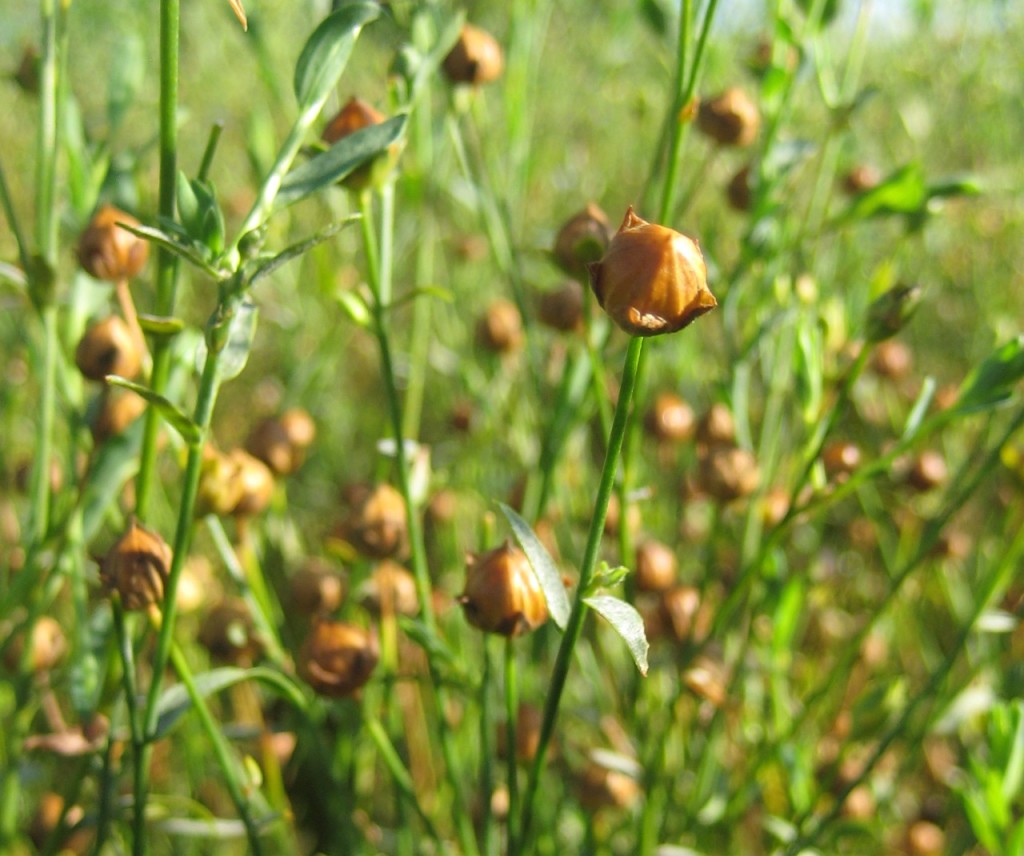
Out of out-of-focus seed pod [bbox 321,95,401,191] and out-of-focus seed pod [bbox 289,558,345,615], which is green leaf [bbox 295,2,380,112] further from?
out-of-focus seed pod [bbox 289,558,345,615]

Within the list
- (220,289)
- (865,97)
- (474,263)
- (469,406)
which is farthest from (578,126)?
(220,289)

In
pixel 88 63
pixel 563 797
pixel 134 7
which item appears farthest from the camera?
pixel 88 63

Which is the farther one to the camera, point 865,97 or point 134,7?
point 134,7

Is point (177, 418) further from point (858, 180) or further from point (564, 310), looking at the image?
point (858, 180)

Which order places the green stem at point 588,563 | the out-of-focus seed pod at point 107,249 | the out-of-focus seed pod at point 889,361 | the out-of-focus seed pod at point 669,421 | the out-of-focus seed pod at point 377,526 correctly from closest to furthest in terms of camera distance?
1. the green stem at point 588,563
2. the out-of-focus seed pod at point 107,249
3. the out-of-focus seed pod at point 377,526
4. the out-of-focus seed pod at point 669,421
5. the out-of-focus seed pod at point 889,361

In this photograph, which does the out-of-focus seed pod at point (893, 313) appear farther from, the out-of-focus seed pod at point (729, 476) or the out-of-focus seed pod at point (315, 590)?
the out-of-focus seed pod at point (315, 590)

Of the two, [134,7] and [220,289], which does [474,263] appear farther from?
[220,289]

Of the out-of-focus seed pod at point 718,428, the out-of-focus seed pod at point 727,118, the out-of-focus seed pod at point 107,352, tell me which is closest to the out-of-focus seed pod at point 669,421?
the out-of-focus seed pod at point 718,428
